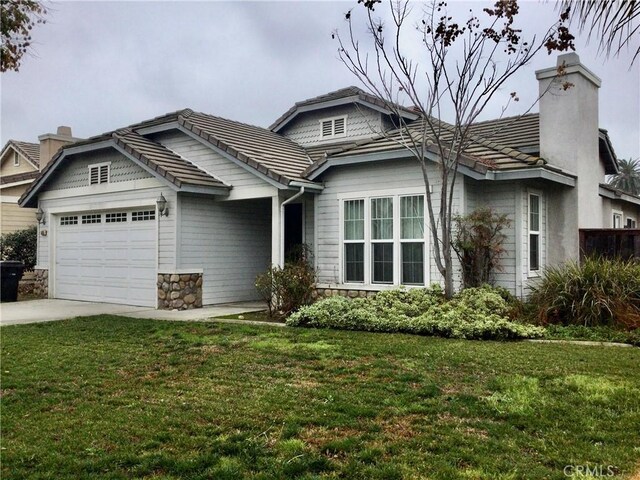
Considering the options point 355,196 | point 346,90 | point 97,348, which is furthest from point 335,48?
point 97,348

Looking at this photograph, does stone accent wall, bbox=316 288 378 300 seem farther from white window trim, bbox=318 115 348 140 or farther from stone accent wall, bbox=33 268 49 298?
stone accent wall, bbox=33 268 49 298

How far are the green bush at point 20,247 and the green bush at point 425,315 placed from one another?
1348 centimetres

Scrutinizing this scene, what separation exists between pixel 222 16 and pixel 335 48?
2723 mm

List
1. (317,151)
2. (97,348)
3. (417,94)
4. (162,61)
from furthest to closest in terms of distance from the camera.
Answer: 1. (317,151)
2. (162,61)
3. (417,94)
4. (97,348)

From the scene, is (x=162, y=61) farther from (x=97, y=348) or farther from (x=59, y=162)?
Answer: (x=97, y=348)

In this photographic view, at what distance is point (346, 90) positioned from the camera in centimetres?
1644

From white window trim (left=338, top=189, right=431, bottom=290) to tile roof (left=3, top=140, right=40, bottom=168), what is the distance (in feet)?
60.8

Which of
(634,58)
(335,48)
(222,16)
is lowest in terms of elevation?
(634,58)

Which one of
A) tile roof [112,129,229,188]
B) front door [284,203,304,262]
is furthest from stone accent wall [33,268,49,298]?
front door [284,203,304,262]

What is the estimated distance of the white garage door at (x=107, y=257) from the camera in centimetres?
1397

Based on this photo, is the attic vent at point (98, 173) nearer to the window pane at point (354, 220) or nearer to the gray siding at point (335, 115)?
the gray siding at point (335, 115)

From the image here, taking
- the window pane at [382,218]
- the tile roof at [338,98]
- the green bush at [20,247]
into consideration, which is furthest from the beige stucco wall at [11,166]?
the window pane at [382,218]

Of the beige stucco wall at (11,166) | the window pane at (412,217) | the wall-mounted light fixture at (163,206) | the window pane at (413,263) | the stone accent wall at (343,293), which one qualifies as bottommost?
the stone accent wall at (343,293)

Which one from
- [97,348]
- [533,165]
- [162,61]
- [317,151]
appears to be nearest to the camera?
[97,348]
